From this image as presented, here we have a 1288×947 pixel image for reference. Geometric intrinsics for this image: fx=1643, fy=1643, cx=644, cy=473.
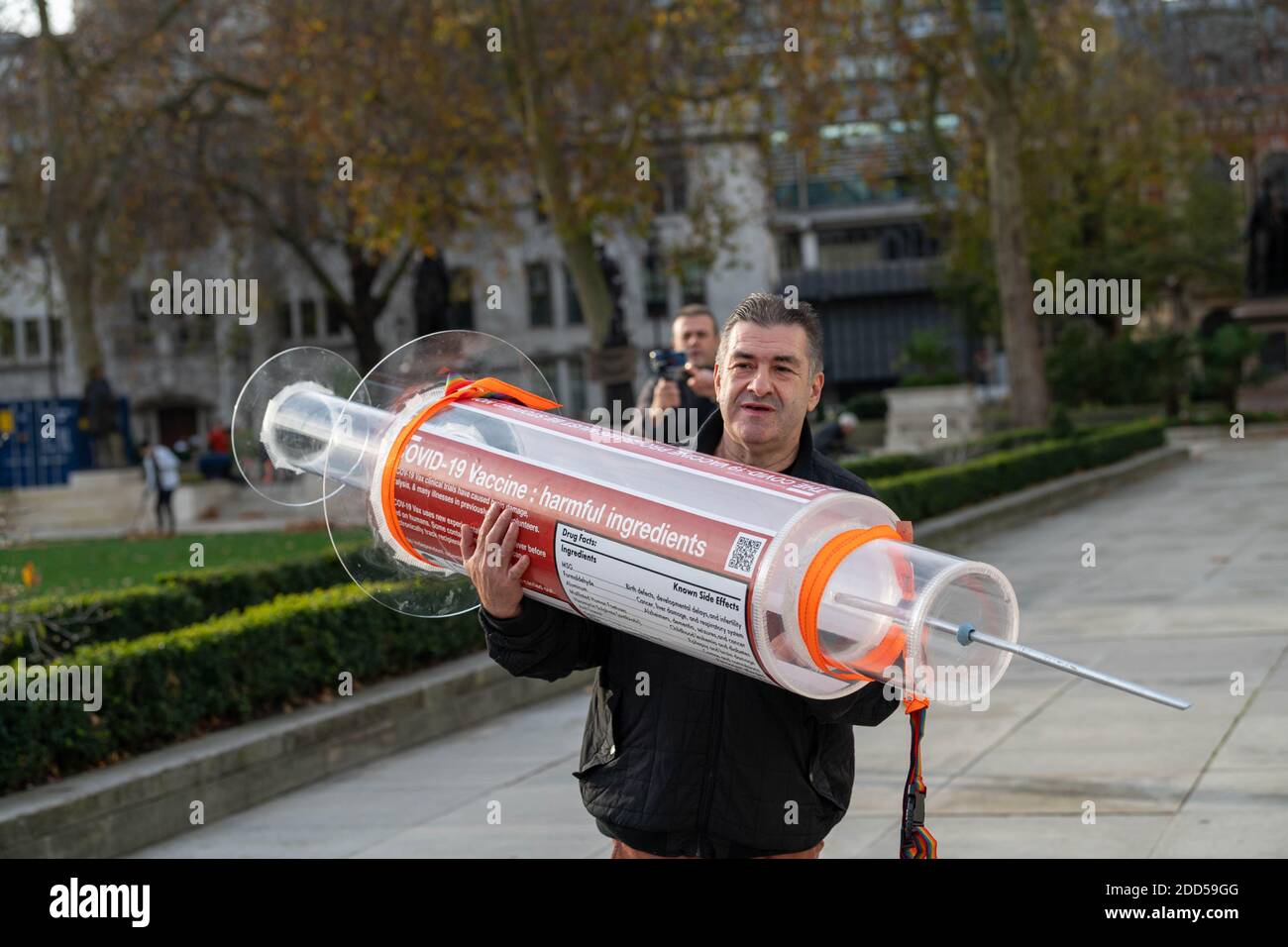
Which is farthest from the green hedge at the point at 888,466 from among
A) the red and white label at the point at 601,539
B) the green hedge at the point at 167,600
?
the red and white label at the point at 601,539

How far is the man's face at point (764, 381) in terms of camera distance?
3.18m

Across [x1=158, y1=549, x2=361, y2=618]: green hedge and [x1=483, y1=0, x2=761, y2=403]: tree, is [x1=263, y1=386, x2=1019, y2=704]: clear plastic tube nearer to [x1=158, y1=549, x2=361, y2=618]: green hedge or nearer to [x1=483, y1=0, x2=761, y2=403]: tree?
[x1=158, y1=549, x2=361, y2=618]: green hedge

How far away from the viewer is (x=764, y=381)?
3.18m

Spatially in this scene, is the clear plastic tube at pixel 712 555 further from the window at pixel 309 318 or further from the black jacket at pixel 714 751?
the window at pixel 309 318

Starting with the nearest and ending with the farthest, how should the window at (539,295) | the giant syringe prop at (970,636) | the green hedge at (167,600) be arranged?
the giant syringe prop at (970,636), the green hedge at (167,600), the window at (539,295)

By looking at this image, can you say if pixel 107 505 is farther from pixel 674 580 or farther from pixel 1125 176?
pixel 674 580

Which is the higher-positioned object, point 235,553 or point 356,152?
point 356,152

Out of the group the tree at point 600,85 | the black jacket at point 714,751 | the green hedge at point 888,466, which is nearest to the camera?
the black jacket at point 714,751

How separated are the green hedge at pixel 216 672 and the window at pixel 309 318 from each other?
175 ft

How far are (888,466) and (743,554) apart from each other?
18.2 m

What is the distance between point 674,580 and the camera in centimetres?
269

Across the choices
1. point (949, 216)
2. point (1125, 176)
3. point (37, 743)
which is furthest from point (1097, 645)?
point (1125, 176)

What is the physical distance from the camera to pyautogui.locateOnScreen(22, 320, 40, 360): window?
64.2 metres

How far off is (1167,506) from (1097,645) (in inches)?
427
